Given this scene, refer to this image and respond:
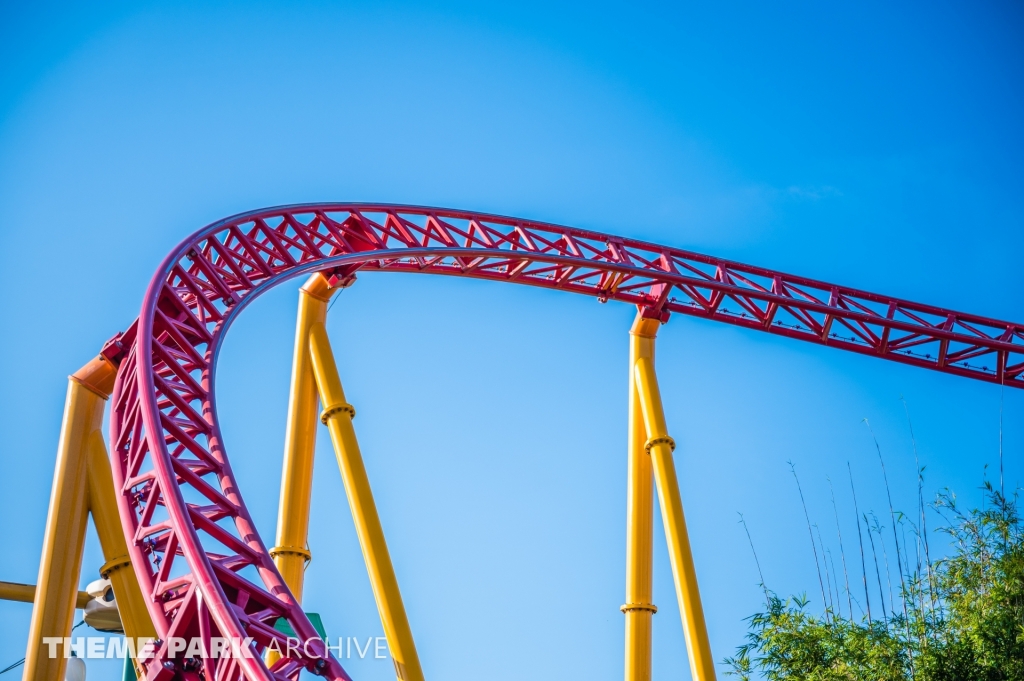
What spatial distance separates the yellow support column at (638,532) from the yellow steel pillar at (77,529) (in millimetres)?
4260

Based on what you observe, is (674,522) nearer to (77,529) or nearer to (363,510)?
(363,510)

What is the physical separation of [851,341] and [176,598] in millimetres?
8017

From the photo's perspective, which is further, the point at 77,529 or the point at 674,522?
the point at 674,522

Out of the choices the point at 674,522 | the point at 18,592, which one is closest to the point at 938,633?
the point at 674,522

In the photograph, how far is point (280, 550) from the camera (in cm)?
896

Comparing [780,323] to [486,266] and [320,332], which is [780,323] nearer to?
[486,266]

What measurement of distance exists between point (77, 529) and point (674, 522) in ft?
17.0

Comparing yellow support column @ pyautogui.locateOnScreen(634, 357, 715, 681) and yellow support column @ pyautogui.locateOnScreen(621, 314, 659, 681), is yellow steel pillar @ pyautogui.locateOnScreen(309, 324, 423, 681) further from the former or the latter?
yellow support column @ pyautogui.locateOnScreen(634, 357, 715, 681)

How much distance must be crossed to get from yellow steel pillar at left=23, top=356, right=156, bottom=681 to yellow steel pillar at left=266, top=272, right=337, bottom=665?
3.78 feet

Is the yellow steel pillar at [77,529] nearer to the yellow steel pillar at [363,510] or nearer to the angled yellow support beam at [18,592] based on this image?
the angled yellow support beam at [18,592]

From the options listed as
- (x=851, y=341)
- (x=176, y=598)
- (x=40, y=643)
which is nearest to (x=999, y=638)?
(x=851, y=341)

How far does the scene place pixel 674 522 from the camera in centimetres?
1060

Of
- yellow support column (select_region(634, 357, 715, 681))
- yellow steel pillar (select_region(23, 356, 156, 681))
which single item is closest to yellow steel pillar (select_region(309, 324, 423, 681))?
yellow steel pillar (select_region(23, 356, 156, 681))

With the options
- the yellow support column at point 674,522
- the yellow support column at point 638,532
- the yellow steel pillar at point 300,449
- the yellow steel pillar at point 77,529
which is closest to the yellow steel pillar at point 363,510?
the yellow steel pillar at point 300,449
